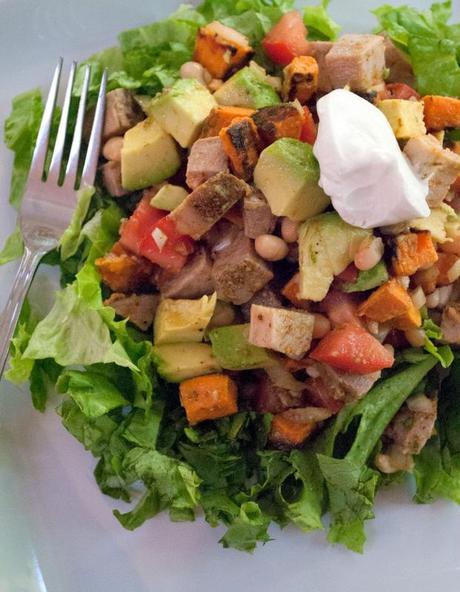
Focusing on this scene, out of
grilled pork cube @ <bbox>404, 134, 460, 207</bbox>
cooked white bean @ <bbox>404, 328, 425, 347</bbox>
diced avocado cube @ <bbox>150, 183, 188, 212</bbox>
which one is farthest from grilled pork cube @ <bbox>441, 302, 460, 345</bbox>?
diced avocado cube @ <bbox>150, 183, 188, 212</bbox>

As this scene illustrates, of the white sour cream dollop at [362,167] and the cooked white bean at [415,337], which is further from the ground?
the white sour cream dollop at [362,167]

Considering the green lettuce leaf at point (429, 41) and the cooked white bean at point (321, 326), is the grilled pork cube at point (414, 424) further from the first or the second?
the green lettuce leaf at point (429, 41)

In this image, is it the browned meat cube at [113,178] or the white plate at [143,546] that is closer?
the white plate at [143,546]

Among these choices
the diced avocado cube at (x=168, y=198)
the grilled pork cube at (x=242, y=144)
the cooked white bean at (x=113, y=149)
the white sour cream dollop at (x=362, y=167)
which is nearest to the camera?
the white sour cream dollop at (x=362, y=167)

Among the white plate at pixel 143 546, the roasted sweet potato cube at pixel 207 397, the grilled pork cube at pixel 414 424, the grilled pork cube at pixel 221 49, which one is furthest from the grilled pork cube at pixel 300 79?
the white plate at pixel 143 546

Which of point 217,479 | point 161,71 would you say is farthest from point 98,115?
point 217,479

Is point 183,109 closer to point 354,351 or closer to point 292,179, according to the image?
point 292,179
